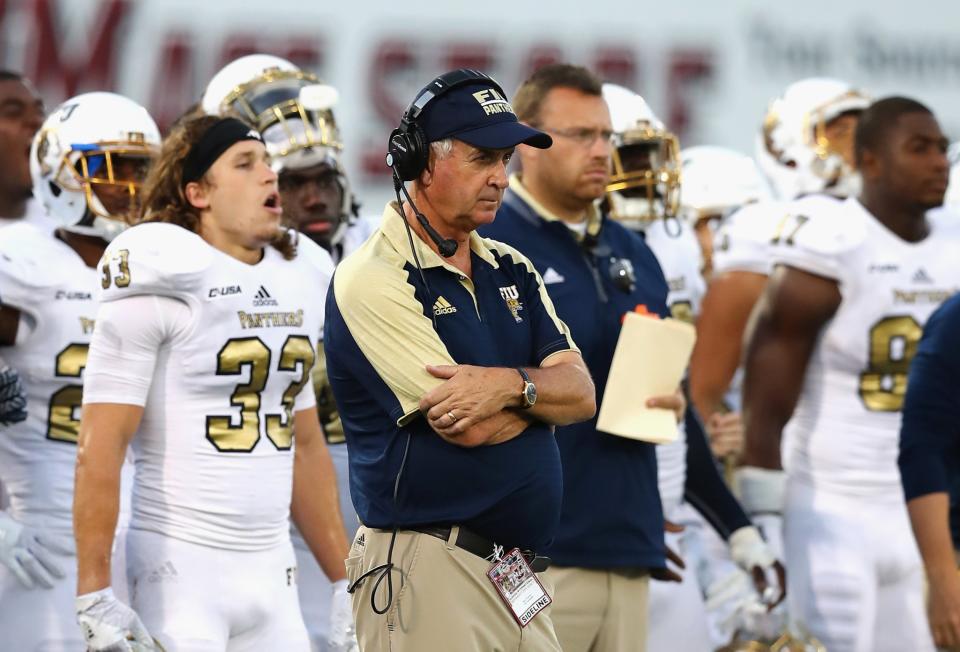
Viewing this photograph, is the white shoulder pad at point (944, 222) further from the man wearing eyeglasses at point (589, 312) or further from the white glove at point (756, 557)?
the man wearing eyeglasses at point (589, 312)

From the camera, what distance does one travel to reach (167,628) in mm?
3770

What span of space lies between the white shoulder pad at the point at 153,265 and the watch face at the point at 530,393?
98 cm

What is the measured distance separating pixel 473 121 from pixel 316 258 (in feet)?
3.60

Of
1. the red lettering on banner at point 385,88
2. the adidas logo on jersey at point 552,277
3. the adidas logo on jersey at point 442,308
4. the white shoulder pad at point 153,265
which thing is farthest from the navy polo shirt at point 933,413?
the red lettering on banner at point 385,88

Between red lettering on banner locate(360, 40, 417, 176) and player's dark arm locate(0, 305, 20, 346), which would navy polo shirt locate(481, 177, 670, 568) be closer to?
player's dark arm locate(0, 305, 20, 346)

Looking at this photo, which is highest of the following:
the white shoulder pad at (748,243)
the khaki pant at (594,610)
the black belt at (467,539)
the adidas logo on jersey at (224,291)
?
the adidas logo on jersey at (224,291)

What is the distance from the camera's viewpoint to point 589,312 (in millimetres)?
4039

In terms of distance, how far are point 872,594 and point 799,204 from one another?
1.13 m

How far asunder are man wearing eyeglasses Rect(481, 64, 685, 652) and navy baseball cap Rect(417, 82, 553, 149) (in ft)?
2.80

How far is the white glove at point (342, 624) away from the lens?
13.3 ft

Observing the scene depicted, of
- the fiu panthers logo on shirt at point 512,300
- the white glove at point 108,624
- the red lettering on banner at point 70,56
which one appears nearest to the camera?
the fiu panthers logo on shirt at point 512,300

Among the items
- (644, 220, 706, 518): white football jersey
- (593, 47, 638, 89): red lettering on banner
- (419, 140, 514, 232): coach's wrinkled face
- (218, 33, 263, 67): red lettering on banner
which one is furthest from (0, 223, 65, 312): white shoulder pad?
(593, 47, 638, 89): red lettering on banner

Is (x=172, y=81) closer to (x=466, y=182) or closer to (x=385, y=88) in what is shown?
(x=385, y=88)

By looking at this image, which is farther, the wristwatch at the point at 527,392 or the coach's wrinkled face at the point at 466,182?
the coach's wrinkled face at the point at 466,182
